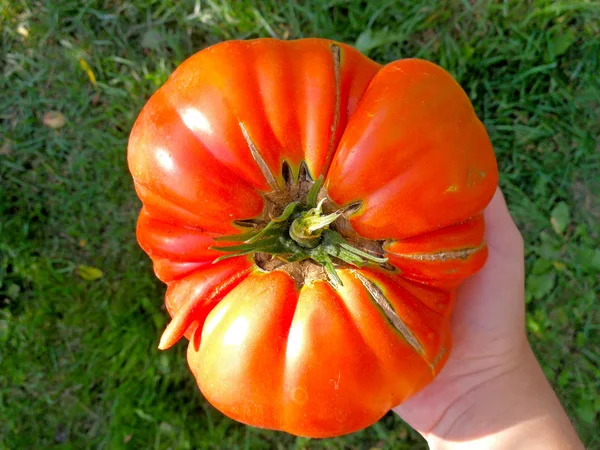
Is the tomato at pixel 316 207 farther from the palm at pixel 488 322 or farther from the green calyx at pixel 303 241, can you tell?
the palm at pixel 488 322

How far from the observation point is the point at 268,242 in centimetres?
135

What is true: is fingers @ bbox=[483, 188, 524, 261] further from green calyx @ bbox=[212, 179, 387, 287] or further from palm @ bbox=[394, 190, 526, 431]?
green calyx @ bbox=[212, 179, 387, 287]

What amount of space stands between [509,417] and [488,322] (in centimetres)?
37

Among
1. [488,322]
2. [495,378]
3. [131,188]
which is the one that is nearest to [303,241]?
[488,322]

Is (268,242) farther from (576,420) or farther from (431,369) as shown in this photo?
(576,420)

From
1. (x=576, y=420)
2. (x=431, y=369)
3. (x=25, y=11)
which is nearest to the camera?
(x=431, y=369)

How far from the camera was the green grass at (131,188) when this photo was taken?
2.84 metres

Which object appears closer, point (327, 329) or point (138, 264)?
point (327, 329)

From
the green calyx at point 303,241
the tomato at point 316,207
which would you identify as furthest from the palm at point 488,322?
the green calyx at point 303,241

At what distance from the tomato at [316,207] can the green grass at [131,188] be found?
1.46 metres

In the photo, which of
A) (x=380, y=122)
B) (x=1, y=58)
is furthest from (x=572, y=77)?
(x=1, y=58)

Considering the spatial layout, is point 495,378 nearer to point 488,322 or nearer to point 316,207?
point 488,322

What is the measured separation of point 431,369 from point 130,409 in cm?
186

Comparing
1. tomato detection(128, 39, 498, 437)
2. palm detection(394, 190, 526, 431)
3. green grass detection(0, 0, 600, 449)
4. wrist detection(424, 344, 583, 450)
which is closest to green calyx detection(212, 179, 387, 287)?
tomato detection(128, 39, 498, 437)
